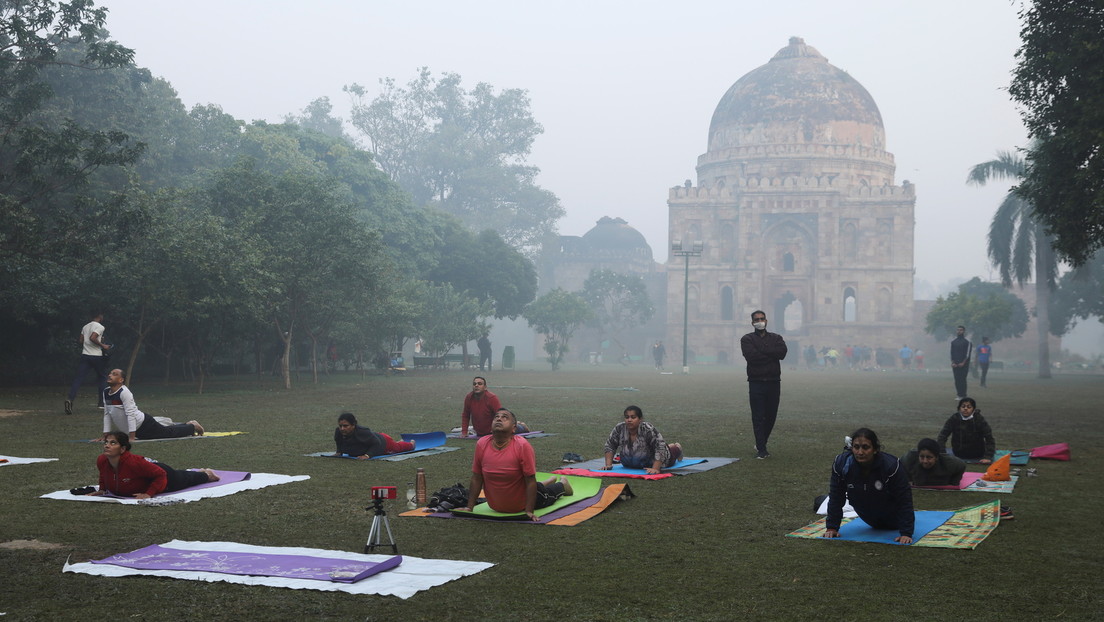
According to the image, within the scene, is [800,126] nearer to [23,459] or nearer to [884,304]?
[884,304]

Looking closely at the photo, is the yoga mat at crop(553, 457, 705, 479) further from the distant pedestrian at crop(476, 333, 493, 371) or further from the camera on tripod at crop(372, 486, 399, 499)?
the distant pedestrian at crop(476, 333, 493, 371)

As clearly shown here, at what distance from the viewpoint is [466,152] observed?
241 feet

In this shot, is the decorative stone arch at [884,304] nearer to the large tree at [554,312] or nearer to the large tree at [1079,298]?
the large tree at [1079,298]

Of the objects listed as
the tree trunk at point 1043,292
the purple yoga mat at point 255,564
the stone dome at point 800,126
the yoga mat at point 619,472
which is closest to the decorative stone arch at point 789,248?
the stone dome at point 800,126

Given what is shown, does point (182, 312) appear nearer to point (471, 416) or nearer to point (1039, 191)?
point (471, 416)

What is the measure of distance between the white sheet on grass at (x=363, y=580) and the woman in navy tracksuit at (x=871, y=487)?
2563 millimetres

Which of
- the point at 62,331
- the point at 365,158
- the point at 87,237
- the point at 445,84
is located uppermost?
the point at 445,84

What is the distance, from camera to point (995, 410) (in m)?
22.1

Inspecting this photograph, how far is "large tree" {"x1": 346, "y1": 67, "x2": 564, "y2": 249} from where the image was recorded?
2899 inches

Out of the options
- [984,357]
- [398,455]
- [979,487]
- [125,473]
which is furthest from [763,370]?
[984,357]

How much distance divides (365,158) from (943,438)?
141ft

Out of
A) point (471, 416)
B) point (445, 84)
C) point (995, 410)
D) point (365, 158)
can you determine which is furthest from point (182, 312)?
point (445, 84)

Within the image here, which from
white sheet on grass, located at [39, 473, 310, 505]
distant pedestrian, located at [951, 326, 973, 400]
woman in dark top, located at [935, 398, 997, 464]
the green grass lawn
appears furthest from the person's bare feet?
distant pedestrian, located at [951, 326, 973, 400]

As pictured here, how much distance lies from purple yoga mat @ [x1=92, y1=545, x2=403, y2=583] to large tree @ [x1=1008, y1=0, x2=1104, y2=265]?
43.9ft
